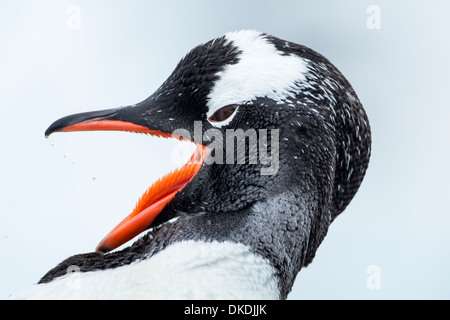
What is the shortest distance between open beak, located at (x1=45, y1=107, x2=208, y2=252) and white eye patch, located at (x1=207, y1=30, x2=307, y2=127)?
0.23m

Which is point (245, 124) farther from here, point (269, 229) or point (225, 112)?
point (269, 229)

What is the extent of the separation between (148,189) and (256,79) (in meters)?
0.64

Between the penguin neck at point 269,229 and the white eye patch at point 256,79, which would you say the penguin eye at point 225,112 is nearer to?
the white eye patch at point 256,79

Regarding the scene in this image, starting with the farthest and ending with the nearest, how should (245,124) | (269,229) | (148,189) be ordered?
1. (148,189)
2. (245,124)
3. (269,229)

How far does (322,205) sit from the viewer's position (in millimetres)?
2939

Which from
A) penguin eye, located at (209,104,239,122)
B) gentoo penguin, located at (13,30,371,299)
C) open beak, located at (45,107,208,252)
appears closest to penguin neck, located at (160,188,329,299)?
gentoo penguin, located at (13,30,371,299)

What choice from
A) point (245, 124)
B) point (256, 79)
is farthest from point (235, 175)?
point (256, 79)

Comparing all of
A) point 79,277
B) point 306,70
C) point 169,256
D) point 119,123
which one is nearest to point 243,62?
point 306,70

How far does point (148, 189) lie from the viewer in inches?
120

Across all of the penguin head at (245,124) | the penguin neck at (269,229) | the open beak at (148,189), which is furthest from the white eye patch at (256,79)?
the penguin neck at (269,229)

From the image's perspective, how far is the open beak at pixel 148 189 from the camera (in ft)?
9.61
